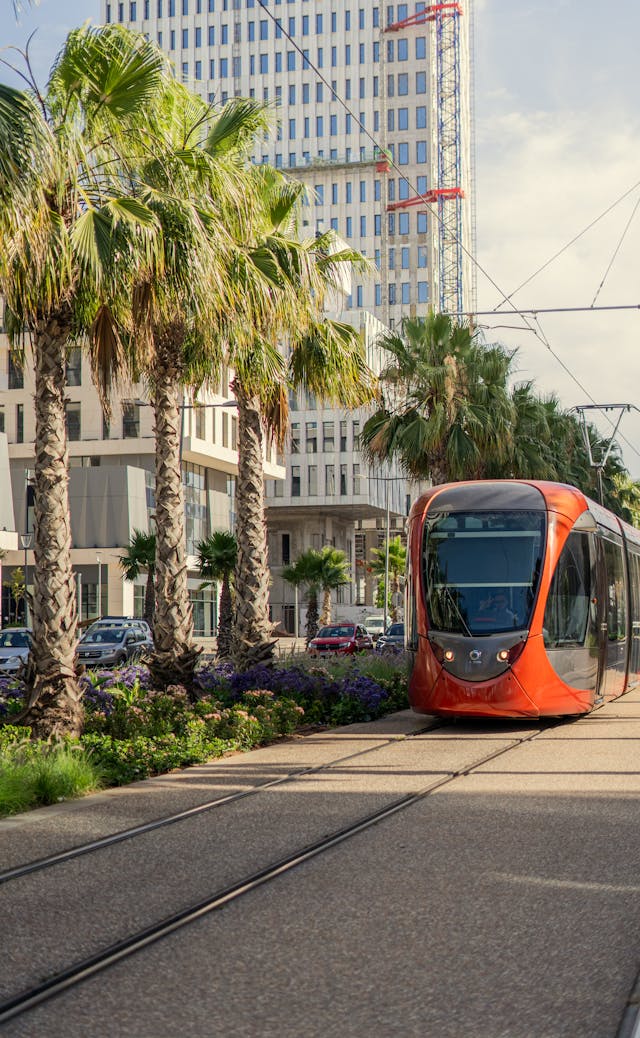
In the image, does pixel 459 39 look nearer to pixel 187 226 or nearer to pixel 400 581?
pixel 400 581

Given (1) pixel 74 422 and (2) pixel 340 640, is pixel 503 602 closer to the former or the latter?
(2) pixel 340 640

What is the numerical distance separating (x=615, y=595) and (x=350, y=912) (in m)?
15.8

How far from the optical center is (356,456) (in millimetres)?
111000

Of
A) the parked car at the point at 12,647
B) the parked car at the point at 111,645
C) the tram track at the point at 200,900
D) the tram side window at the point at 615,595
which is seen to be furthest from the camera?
the parked car at the point at 111,645

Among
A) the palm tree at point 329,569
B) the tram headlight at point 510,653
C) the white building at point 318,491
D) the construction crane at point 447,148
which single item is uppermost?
the construction crane at point 447,148

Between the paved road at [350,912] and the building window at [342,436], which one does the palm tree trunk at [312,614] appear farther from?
the building window at [342,436]

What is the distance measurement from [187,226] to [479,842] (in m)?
8.27

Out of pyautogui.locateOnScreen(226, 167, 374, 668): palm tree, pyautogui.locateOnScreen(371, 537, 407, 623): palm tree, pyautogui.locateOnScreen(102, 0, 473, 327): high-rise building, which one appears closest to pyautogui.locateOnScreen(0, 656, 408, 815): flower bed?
pyautogui.locateOnScreen(226, 167, 374, 668): palm tree

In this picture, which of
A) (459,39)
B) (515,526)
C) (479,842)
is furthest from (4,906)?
(459,39)

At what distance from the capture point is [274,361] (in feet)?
66.8

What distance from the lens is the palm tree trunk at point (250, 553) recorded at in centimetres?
2067

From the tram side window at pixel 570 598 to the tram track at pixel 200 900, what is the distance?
4.08 metres

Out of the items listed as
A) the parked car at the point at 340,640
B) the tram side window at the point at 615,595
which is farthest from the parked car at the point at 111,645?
the tram side window at the point at 615,595

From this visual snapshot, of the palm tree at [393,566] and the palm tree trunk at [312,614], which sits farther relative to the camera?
the palm tree at [393,566]
